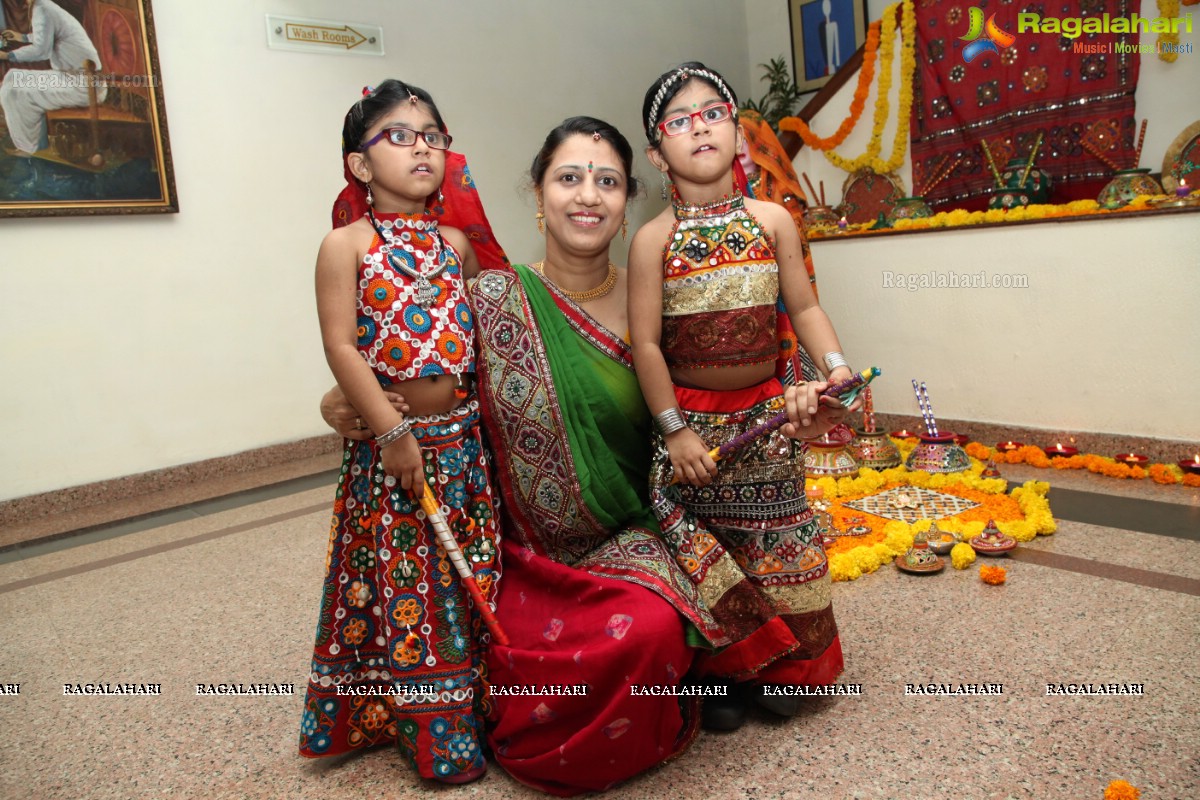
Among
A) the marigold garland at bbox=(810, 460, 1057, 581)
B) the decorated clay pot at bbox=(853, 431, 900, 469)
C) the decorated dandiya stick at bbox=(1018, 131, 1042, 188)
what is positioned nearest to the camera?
the marigold garland at bbox=(810, 460, 1057, 581)

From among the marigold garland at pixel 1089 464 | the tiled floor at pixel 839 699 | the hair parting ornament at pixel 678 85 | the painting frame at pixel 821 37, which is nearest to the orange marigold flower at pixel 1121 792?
the tiled floor at pixel 839 699

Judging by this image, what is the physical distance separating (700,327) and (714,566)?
21.1 inches

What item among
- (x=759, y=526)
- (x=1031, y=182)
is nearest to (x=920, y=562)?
(x=759, y=526)

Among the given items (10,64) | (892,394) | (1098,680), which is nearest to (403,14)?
(10,64)

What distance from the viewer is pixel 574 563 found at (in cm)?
199

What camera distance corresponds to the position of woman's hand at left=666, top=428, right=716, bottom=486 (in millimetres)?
1889

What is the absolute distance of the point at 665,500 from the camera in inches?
78.4

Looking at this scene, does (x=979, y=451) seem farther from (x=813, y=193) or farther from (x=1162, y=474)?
(x=813, y=193)

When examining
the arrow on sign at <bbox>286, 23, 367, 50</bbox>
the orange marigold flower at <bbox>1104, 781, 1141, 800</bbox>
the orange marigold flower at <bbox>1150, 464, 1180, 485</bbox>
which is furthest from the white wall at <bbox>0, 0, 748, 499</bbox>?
the orange marigold flower at <bbox>1104, 781, 1141, 800</bbox>

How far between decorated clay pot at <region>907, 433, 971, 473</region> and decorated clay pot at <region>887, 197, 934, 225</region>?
1412mm

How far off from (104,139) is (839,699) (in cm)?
440

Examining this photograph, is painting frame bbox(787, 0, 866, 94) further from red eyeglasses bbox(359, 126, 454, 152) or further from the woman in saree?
red eyeglasses bbox(359, 126, 454, 152)

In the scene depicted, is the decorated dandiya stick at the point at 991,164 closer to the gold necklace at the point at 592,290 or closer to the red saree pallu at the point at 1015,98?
the red saree pallu at the point at 1015,98

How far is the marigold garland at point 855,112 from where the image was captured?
193 inches
